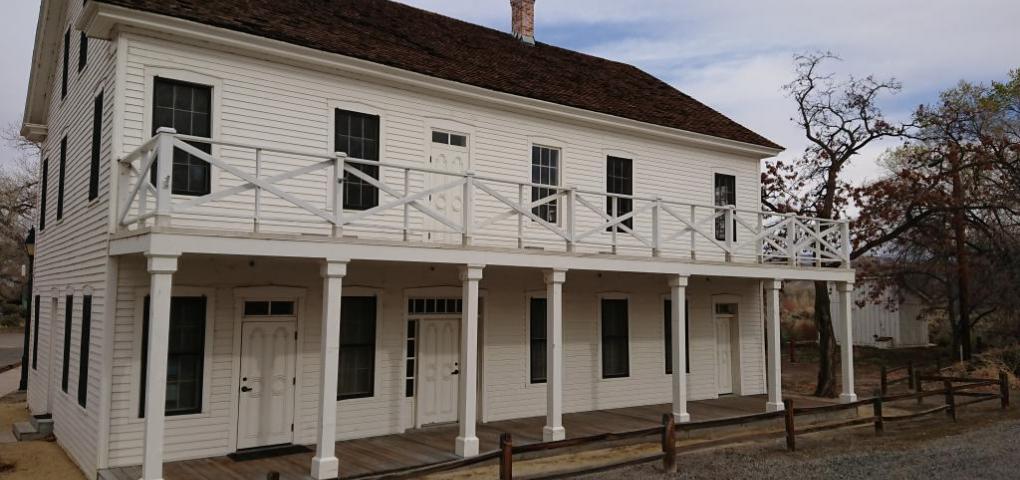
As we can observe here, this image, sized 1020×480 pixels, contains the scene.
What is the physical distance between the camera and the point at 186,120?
33.5 ft

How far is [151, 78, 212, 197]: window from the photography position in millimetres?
10031

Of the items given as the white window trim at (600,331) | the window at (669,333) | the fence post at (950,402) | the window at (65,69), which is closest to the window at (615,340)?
the white window trim at (600,331)

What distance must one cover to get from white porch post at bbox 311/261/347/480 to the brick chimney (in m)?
11.1

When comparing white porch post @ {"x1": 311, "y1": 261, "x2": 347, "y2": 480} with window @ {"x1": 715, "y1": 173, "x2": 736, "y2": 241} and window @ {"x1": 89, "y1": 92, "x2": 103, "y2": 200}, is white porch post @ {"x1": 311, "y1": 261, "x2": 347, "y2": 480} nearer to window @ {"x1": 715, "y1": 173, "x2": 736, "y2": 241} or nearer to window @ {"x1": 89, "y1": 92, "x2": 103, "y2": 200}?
window @ {"x1": 89, "y1": 92, "x2": 103, "y2": 200}

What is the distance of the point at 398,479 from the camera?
8.40 meters

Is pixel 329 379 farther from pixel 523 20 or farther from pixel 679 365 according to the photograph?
pixel 523 20

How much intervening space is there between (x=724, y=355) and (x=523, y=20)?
9731mm

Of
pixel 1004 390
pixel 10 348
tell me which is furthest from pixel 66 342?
pixel 10 348

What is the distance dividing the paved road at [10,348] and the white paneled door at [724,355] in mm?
23755

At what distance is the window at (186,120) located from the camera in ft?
32.9

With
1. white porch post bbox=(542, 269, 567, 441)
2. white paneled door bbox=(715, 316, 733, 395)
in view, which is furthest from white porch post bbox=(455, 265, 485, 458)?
white paneled door bbox=(715, 316, 733, 395)

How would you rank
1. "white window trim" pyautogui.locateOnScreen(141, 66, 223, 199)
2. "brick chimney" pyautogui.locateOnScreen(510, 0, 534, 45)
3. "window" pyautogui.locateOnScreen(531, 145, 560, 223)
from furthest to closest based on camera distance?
1. "brick chimney" pyautogui.locateOnScreen(510, 0, 534, 45)
2. "window" pyautogui.locateOnScreen(531, 145, 560, 223)
3. "white window trim" pyautogui.locateOnScreen(141, 66, 223, 199)

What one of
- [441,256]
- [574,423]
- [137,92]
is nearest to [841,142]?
[574,423]

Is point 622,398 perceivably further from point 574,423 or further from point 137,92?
point 137,92
